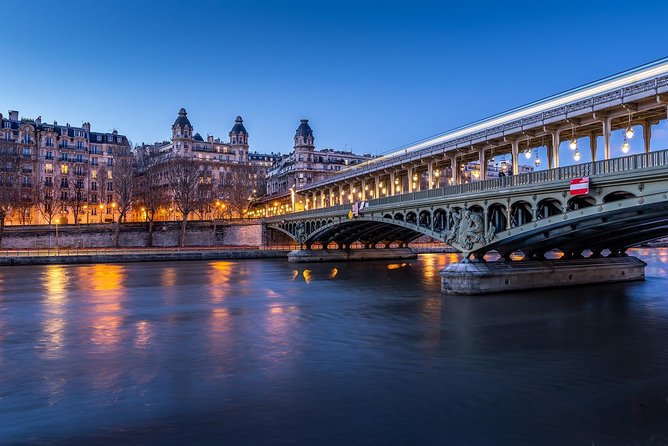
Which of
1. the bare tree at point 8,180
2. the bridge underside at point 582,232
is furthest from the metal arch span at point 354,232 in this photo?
the bare tree at point 8,180

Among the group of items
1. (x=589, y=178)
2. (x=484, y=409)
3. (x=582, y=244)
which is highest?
(x=589, y=178)

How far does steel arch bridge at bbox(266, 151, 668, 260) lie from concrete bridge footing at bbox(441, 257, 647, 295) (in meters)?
1.11

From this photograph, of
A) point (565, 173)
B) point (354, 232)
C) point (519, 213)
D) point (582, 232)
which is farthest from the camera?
point (354, 232)

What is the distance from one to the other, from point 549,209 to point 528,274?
4.56m

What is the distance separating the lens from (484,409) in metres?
12.7

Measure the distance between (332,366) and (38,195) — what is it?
103 metres

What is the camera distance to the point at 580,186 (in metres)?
25.0

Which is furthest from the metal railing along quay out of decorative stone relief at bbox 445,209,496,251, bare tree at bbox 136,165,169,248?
decorative stone relief at bbox 445,209,496,251

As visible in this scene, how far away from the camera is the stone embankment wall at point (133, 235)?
8919cm

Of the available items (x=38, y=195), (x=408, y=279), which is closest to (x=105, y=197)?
(x=38, y=195)

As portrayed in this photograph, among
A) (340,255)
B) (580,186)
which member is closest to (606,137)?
(580,186)

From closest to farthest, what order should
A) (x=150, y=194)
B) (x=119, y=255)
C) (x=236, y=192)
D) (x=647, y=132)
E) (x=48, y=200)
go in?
(x=647, y=132)
(x=119, y=255)
(x=150, y=194)
(x=48, y=200)
(x=236, y=192)

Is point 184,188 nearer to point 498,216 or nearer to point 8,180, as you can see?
point 8,180

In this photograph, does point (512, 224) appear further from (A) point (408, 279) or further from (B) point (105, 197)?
(B) point (105, 197)
